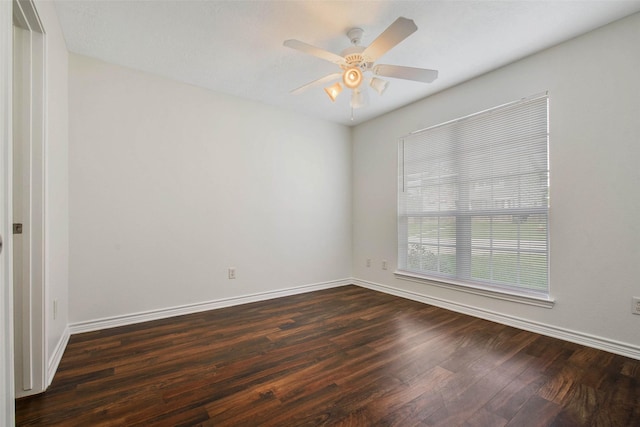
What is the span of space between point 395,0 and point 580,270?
2510 mm

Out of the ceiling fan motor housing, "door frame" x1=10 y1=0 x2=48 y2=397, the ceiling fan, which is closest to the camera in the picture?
"door frame" x1=10 y1=0 x2=48 y2=397

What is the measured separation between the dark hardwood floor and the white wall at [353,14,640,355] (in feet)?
0.88

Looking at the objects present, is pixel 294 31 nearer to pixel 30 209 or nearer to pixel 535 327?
pixel 30 209

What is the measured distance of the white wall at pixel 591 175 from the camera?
209 centimetres

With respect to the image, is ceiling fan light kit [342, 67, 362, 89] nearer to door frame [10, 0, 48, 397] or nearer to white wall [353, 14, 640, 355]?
white wall [353, 14, 640, 355]

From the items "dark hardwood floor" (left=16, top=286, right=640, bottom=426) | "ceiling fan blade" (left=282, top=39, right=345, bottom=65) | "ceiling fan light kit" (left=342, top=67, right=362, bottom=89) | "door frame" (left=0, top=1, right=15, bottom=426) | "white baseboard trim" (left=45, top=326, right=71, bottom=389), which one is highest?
"ceiling fan blade" (left=282, top=39, right=345, bottom=65)

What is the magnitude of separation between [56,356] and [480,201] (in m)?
3.83

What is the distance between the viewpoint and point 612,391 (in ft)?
5.50

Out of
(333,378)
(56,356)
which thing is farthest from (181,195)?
(333,378)

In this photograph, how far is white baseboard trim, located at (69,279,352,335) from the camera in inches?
101

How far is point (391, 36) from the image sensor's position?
5.86ft

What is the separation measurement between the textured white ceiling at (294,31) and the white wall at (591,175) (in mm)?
202

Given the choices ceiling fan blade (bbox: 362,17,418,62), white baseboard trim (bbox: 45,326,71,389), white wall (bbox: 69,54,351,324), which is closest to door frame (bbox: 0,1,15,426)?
white baseboard trim (bbox: 45,326,71,389)

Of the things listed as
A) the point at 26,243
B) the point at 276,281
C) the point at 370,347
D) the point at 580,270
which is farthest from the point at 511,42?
the point at 26,243
